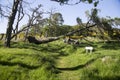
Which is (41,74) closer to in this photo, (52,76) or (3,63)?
(52,76)

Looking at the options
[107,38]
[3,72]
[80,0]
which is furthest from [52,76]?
[107,38]

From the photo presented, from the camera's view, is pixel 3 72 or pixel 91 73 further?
pixel 91 73

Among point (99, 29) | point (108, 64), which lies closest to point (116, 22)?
point (99, 29)

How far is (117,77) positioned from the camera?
38.4 ft

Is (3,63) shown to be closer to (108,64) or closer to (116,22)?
(108,64)

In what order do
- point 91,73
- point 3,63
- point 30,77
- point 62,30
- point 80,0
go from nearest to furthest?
1. point 30,77
2. point 91,73
3. point 3,63
4. point 80,0
5. point 62,30

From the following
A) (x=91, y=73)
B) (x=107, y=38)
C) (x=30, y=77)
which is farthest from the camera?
(x=107, y=38)

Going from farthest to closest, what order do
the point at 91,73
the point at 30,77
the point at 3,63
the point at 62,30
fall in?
the point at 62,30 → the point at 3,63 → the point at 91,73 → the point at 30,77

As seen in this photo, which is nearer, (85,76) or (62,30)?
(85,76)

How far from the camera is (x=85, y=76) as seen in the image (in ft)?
37.6

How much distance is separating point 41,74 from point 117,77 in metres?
3.60

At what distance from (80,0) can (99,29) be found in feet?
69.7

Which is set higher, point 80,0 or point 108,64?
point 80,0

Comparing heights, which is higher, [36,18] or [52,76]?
[36,18]
